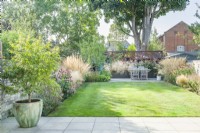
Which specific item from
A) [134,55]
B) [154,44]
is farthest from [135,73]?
[154,44]

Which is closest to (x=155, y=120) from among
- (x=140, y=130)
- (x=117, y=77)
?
(x=140, y=130)

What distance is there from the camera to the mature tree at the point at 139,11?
58.1 ft

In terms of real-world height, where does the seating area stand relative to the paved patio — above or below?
above

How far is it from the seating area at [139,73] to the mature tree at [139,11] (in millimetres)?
5777

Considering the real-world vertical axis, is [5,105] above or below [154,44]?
below

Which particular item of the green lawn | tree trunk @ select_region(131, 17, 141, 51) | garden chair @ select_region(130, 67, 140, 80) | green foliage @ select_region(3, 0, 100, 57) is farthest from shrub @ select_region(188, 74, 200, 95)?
tree trunk @ select_region(131, 17, 141, 51)

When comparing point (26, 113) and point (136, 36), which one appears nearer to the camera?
point (26, 113)

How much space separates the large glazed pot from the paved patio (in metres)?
0.12

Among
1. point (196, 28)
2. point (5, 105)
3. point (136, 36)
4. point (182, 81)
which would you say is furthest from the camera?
point (136, 36)

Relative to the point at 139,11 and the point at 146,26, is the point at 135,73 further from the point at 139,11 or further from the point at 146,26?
the point at 139,11

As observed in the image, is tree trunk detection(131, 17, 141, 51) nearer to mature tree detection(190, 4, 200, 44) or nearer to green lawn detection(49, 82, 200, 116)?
mature tree detection(190, 4, 200, 44)

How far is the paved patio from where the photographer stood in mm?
4121

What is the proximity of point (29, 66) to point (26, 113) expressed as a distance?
912mm

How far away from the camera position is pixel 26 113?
4234 mm
